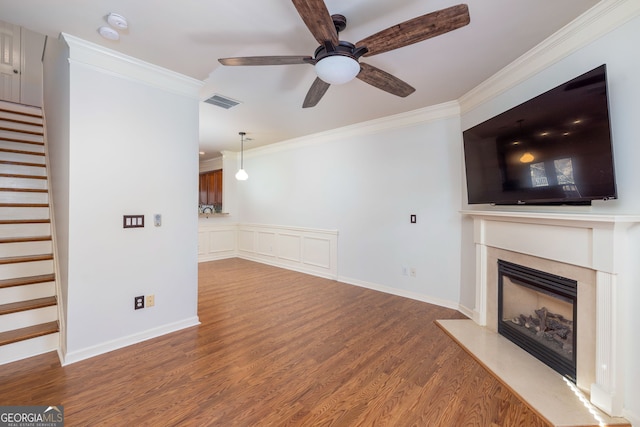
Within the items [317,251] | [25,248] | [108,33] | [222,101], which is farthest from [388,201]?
[25,248]

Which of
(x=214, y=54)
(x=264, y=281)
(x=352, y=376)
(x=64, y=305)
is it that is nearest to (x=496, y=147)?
(x=352, y=376)

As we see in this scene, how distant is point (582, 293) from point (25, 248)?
4687 mm

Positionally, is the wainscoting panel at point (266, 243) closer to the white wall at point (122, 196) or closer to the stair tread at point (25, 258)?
the white wall at point (122, 196)

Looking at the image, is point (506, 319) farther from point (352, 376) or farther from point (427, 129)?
point (427, 129)

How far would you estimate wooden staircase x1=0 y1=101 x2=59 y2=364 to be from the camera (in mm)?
2207

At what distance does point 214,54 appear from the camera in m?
2.30

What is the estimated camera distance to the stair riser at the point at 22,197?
2.89 meters

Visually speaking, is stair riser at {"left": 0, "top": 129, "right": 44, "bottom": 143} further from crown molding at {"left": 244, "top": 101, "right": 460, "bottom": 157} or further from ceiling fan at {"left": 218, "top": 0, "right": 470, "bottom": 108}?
ceiling fan at {"left": 218, "top": 0, "right": 470, "bottom": 108}

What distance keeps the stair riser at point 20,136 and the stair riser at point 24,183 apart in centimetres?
80

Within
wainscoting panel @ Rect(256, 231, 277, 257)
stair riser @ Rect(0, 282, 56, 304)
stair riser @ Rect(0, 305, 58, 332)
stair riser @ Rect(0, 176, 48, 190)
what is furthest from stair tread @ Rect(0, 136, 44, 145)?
wainscoting panel @ Rect(256, 231, 277, 257)

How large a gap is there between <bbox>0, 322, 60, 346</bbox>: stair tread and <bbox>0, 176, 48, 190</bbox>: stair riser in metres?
1.68

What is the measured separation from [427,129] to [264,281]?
11.0 ft

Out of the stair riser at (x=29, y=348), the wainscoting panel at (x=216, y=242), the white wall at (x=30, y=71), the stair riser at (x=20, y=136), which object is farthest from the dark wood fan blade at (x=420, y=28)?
the white wall at (x=30, y=71)

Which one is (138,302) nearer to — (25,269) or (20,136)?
(25,269)
